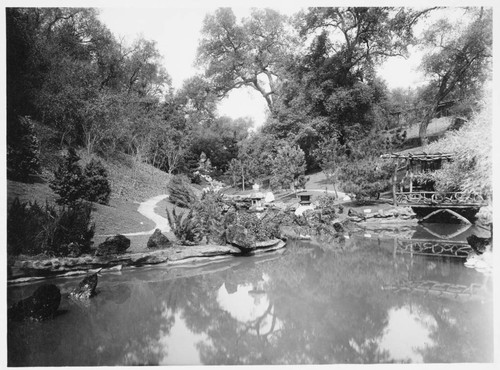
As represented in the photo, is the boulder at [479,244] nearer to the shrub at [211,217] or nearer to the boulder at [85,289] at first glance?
the shrub at [211,217]

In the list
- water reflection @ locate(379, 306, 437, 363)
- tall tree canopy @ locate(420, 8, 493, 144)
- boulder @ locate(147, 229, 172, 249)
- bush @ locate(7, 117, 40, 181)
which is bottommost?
water reflection @ locate(379, 306, 437, 363)

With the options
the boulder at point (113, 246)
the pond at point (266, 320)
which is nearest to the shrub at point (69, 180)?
the boulder at point (113, 246)

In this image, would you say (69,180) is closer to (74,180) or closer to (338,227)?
(74,180)

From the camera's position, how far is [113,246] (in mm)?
6520

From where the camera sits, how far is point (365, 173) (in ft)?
43.9

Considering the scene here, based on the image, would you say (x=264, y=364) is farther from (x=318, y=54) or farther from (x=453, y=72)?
(x=318, y=54)

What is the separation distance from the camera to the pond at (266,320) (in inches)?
170

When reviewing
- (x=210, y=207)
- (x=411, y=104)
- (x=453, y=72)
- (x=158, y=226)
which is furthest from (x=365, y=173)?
(x=158, y=226)

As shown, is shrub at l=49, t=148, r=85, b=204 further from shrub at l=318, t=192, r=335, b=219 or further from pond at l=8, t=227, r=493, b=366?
shrub at l=318, t=192, r=335, b=219

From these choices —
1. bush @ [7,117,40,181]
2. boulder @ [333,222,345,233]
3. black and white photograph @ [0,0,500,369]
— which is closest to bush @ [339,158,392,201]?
black and white photograph @ [0,0,500,369]

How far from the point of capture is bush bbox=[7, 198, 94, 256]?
5.28 meters

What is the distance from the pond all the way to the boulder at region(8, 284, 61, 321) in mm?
112

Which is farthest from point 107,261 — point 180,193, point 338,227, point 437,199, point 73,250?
point 437,199

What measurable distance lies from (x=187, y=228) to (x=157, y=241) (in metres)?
0.74
